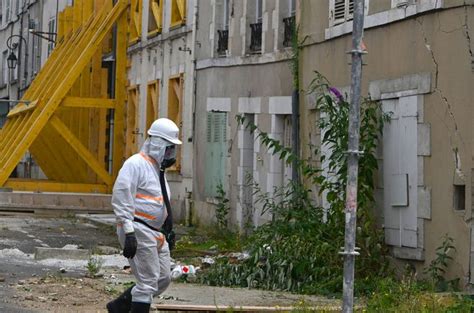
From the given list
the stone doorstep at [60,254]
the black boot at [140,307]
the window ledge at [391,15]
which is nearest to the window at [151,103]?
the stone doorstep at [60,254]

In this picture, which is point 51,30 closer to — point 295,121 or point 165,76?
point 165,76

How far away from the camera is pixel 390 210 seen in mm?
14344

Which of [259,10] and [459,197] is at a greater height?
[259,10]

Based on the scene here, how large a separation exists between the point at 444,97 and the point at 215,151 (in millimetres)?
10009

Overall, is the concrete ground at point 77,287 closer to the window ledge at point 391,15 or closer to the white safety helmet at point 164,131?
the white safety helmet at point 164,131

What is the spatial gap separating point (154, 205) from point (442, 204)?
3.92 meters

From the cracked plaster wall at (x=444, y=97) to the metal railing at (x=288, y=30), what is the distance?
15.1ft

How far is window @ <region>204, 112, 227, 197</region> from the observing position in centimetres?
2239

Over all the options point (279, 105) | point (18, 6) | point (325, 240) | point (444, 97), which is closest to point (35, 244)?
point (279, 105)

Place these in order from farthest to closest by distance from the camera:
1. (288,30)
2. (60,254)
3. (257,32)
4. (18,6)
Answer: (18,6) → (257,32) → (288,30) → (60,254)

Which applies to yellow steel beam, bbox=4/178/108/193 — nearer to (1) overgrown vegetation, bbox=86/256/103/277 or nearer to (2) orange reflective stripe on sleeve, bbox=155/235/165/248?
(1) overgrown vegetation, bbox=86/256/103/277

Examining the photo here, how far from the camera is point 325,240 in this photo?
1431 centimetres

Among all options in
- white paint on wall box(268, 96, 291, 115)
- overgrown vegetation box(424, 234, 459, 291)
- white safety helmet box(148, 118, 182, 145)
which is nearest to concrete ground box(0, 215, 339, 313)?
overgrown vegetation box(424, 234, 459, 291)

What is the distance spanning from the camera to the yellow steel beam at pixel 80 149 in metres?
28.4
